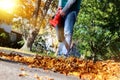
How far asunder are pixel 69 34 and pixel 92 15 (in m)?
24.9

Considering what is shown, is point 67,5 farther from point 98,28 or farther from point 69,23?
point 98,28

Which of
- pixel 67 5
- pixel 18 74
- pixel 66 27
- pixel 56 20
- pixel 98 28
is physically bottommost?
pixel 98 28

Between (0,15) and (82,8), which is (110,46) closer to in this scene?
(82,8)

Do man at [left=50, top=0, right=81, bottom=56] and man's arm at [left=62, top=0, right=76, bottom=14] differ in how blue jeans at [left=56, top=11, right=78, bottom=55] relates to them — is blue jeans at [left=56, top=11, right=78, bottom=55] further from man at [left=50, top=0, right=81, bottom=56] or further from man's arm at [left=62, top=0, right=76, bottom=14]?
man's arm at [left=62, top=0, right=76, bottom=14]

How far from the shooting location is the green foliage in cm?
3231

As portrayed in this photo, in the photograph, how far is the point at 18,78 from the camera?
462cm

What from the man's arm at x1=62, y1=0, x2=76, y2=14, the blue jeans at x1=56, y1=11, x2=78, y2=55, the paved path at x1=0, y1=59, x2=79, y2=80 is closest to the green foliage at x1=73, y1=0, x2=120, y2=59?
the blue jeans at x1=56, y1=11, x2=78, y2=55

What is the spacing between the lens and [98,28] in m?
32.9

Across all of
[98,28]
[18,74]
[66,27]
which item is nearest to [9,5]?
[98,28]

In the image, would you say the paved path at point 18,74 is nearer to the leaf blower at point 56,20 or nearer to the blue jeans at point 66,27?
the leaf blower at point 56,20

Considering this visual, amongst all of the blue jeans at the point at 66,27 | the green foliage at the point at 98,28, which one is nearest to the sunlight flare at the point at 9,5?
the green foliage at the point at 98,28

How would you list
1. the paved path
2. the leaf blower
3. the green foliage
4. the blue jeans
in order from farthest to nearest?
1. the green foliage
2. the blue jeans
3. the leaf blower
4. the paved path

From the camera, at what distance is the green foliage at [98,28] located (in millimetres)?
32312

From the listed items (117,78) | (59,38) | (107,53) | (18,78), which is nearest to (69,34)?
(59,38)
